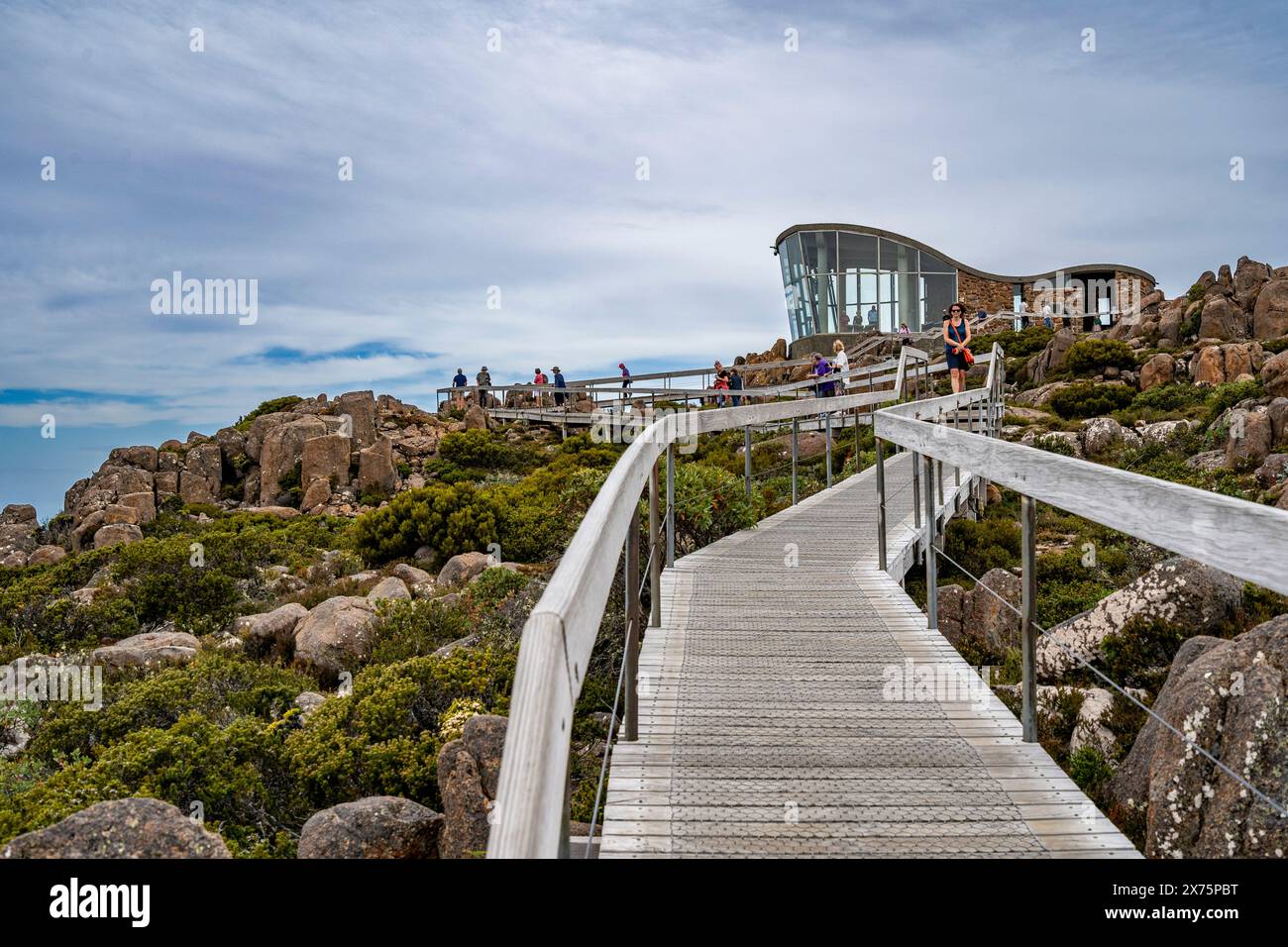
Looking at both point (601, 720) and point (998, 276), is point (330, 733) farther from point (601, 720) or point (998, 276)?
point (998, 276)

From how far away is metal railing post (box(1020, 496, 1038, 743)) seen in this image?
3650mm

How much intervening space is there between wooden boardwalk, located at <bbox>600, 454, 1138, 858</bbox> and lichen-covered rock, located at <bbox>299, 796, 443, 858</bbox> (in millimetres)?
1268

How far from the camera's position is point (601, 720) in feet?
20.5

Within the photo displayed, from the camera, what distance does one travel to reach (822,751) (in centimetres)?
371

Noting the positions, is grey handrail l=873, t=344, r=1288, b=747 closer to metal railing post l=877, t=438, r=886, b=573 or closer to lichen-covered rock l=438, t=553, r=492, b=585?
metal railing post l=877, t=438, r=886, b=573

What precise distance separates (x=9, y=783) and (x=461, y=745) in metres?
3.89

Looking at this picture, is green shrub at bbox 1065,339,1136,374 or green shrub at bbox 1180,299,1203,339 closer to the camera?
green shrub at bbox 1065,339,1136,374

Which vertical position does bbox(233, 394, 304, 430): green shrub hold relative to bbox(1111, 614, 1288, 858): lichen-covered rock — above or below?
above

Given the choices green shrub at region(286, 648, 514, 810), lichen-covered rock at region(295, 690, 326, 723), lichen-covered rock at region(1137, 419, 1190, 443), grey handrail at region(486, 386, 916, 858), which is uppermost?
lichen-covered rock at region(1137, 419, 1190, 443)

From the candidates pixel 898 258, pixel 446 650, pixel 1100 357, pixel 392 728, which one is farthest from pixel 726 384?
pixel 898 258

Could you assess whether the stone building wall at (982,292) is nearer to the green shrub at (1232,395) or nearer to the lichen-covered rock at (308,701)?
the green shrub at (1232,395)

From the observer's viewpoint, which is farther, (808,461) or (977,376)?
(977,376)

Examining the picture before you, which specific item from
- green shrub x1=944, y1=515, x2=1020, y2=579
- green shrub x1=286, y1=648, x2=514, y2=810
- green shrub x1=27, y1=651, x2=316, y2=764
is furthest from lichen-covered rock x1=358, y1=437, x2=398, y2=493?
green shrub x1=286, y1=648, x2=514, y2=810
